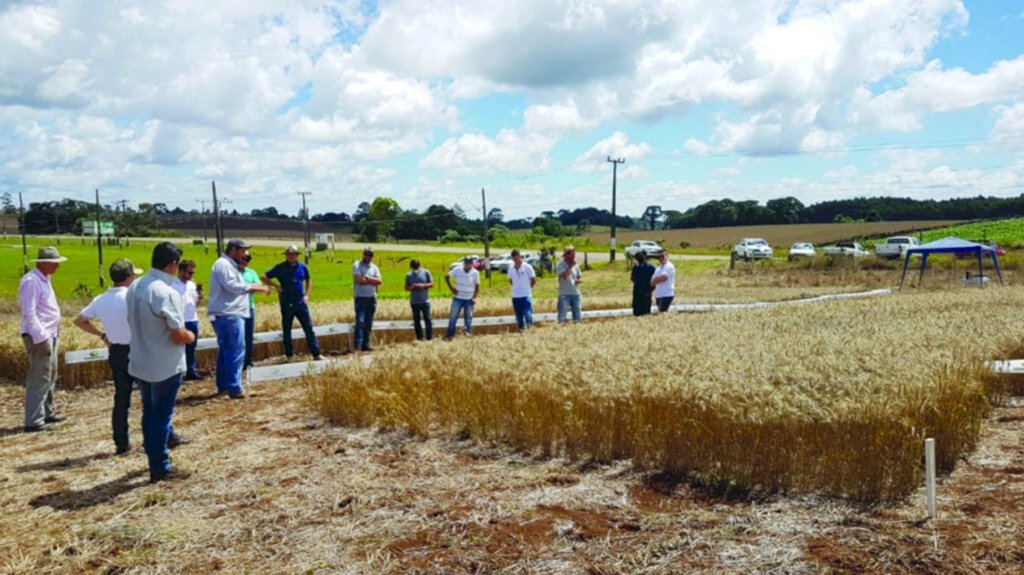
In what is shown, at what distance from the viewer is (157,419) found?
6.09 metres

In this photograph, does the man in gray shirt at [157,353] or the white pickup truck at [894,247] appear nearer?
the man in gray shirt at [157,353]

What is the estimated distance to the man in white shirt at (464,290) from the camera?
14445 millimetres

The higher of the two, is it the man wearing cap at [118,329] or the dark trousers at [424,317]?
the man wearing cap at [118,329]

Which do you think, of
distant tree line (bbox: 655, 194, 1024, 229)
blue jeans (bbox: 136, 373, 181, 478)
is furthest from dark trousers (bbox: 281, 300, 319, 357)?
distant tree line (bbox: 655, 194, 1024, 229)

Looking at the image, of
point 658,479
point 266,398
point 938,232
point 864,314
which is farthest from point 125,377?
point 938,232

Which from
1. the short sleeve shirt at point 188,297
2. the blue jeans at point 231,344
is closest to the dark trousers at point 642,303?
the blue jeans at point 231,344

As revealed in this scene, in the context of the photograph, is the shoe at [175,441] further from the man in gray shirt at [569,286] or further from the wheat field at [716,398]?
the man in gray shirt at [569,286]

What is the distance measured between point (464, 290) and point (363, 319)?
6.42 ft

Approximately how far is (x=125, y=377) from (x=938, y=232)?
74.0 metres

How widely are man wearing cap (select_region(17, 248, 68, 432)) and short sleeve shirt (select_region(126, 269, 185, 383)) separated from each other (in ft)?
8.65

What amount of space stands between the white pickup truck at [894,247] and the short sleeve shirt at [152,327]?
1685 inches

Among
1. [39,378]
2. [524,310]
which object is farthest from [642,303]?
[39,378]

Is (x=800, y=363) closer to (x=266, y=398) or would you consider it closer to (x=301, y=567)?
(x=301, y=567)

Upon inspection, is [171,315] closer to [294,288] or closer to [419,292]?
[294,288]
